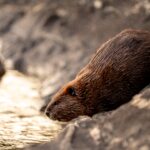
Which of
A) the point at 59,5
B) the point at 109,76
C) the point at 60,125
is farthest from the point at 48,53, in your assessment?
the point at 109,76

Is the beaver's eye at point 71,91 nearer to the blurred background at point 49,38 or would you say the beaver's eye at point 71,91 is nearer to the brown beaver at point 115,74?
the brown beaver at point 115,74

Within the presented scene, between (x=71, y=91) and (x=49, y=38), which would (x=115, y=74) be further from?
(x=49, y=38)

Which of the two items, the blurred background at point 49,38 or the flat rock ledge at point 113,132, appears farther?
the blurred background at point 49,38

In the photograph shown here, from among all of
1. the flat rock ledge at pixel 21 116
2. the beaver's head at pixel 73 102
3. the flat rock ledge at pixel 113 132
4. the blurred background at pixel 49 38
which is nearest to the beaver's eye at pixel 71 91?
the beaver's head at pixel 73 102

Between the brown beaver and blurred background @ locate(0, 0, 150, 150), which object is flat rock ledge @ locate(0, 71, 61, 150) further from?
the brown beaver

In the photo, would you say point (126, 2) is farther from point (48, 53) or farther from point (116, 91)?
point (116, 91)
